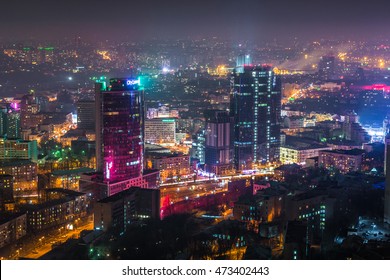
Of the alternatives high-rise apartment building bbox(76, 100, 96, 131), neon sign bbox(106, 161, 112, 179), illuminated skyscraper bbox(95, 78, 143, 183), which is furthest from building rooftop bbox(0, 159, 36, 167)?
high-rise apartment building bbox(76, 100, 96, 131)

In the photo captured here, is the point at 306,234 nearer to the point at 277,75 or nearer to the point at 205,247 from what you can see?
the point at 205,247

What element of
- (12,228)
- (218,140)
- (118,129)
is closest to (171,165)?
(218,140)

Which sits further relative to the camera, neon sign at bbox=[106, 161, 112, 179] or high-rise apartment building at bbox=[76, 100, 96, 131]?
high-rise apartment building at bbox=[76, 100, 96, 131]

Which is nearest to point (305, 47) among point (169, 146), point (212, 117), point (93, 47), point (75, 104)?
point (212, 117)

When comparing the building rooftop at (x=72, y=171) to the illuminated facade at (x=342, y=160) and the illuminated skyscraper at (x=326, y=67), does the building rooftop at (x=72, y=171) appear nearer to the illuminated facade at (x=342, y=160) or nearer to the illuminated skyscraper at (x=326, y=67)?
the illuminated facade at (x=342, y=160)

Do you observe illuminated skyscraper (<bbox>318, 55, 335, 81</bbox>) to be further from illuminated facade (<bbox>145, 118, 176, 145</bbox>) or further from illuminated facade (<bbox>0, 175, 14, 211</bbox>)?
illuminated facade (<bbox>0, 175, 14, 211</bbox>)

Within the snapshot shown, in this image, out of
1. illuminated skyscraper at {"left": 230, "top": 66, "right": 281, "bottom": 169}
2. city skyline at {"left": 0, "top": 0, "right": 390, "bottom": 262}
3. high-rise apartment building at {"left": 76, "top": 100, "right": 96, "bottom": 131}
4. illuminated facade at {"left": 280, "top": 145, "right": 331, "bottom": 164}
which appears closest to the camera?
city skyline at {"left": 0, "top": 0, "right": 390, "bottom": 262}
